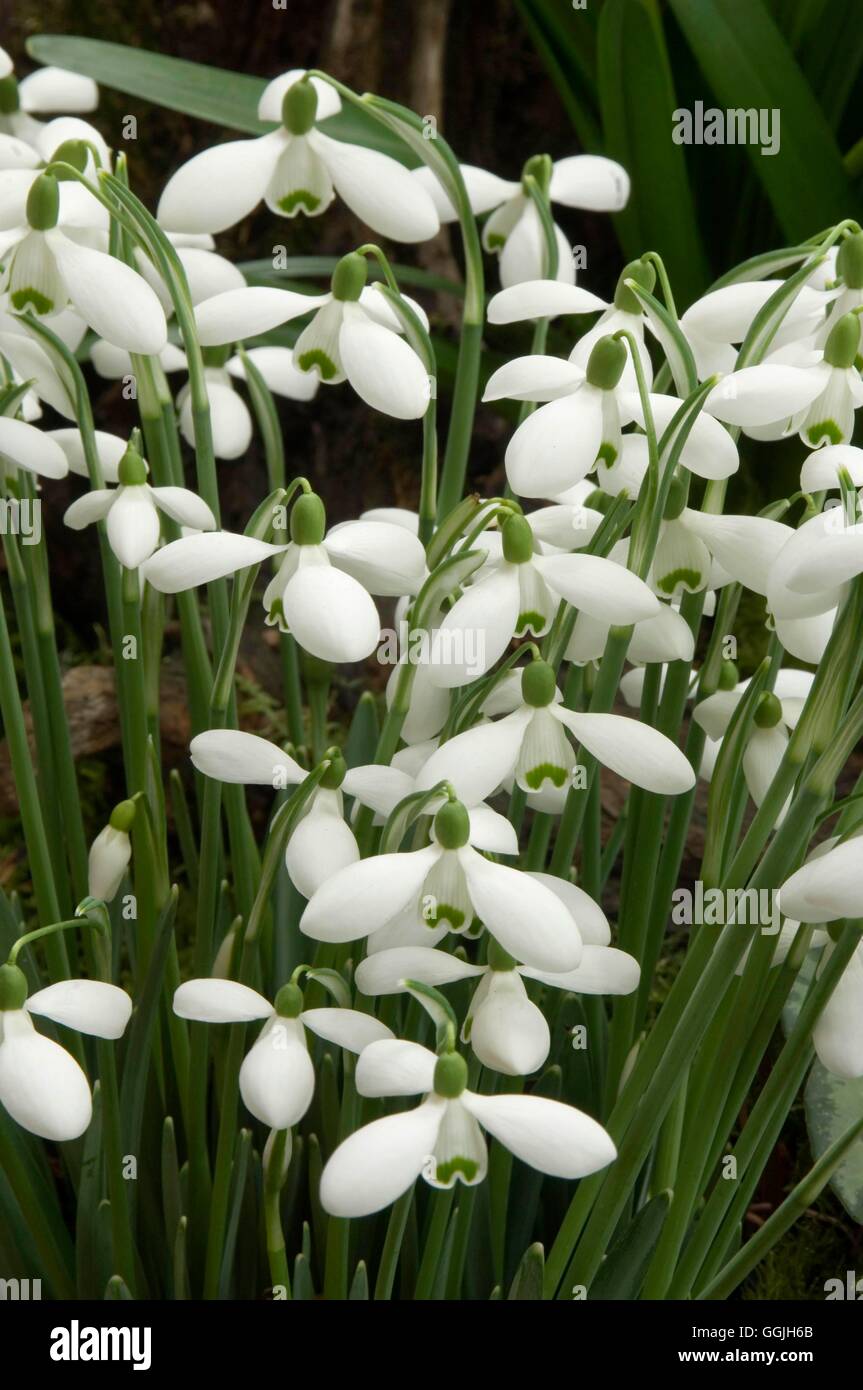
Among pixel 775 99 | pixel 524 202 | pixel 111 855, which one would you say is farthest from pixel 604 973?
pixel 775 99

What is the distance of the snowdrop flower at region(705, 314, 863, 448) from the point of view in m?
0.50

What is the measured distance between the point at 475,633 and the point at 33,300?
0.24 metres

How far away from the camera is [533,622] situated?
1.80 feet

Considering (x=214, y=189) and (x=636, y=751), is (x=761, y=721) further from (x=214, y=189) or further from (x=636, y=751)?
(x=214, y=189)

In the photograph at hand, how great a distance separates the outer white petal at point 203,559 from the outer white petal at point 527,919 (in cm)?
16

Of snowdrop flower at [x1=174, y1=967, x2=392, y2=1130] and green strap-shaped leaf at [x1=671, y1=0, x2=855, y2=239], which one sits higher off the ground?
green strap-shaped leaf at [x1=671, y1=0, x2=855, y2=239]

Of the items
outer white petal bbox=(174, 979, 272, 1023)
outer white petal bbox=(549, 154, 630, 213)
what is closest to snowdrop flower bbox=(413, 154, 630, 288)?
outer white petal bbox=(549, 154, 630, 213)

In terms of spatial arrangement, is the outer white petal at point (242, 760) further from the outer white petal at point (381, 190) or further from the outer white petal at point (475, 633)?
the outer white petal at point (381, 190)

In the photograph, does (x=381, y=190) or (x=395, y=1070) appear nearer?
(x=395, y=1070)

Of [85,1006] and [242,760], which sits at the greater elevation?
[242,760]

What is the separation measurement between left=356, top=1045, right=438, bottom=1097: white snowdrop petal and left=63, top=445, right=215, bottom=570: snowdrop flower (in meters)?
0.24

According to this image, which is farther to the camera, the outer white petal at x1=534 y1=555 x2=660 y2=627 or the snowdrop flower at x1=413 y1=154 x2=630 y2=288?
the snowdrop flower at x1=413 y1=154 x2=630 y2=288

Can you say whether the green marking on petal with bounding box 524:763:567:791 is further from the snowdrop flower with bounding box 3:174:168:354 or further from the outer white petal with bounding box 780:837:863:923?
the snowdrop flower with bounding box 3:174:168:354
